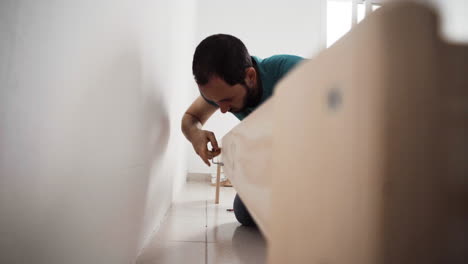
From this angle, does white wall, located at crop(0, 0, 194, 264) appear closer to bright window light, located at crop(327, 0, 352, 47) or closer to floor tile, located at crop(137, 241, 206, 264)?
floor tile, located at crop(137, 241, 206, 264)

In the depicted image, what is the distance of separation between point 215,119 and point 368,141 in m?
2.52

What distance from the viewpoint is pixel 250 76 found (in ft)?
3.06

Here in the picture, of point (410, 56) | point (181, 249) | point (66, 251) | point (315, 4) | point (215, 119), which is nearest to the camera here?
point (410, 56)

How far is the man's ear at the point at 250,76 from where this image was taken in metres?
0.91

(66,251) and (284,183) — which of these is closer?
(284,183)

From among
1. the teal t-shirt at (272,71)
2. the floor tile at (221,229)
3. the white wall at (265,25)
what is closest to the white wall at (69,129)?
the floor tile at (221,229)

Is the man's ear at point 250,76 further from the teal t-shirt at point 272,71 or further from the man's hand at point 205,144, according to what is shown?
the man's hand at point 205,144

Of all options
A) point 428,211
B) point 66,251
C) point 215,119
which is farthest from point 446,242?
point 215,119

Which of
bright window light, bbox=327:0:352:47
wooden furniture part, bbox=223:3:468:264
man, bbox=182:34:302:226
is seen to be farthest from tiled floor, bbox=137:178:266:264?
bright window light, bbox=327:0:352:47

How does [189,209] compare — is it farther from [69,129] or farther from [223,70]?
[69,129]

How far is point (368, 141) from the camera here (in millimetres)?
123

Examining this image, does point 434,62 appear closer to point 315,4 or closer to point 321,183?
point 321,183

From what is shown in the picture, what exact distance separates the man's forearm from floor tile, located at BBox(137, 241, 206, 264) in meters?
0.46

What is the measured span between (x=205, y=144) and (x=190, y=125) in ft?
0.69
